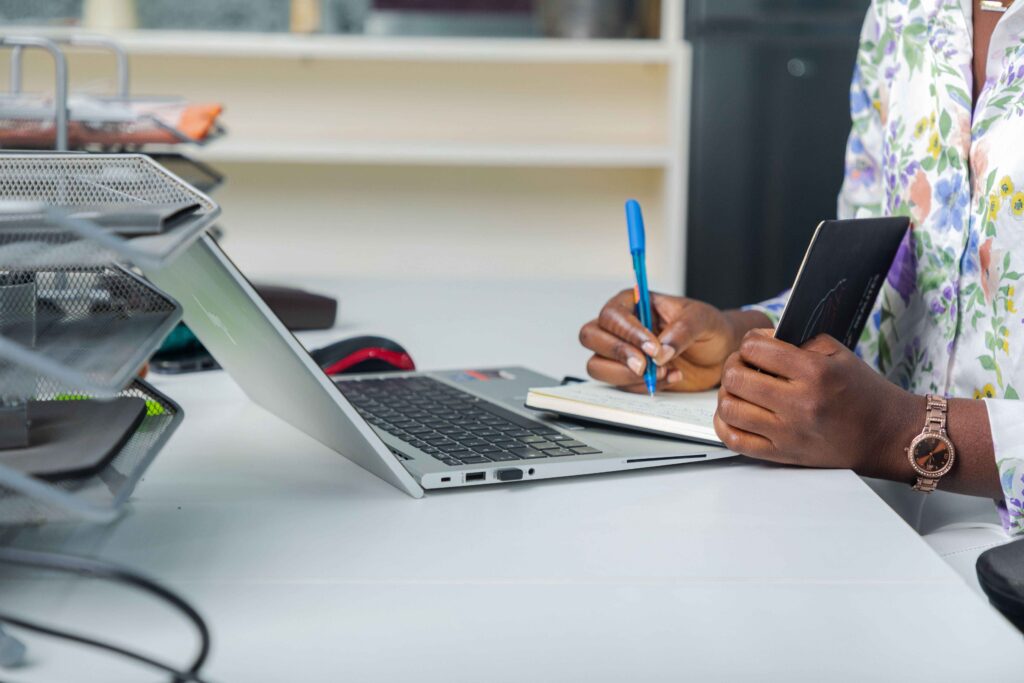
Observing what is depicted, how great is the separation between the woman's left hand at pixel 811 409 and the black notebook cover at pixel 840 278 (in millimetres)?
24

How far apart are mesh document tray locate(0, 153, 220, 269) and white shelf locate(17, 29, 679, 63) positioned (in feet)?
7.35

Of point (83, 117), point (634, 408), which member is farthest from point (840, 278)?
point (83, 117)

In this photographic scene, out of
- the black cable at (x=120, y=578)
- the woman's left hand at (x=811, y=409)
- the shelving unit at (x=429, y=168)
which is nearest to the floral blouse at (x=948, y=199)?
the woman's left hand at (x=811, y=409)

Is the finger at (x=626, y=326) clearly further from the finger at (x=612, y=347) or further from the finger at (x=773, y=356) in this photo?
the finger at (x=773, y=356)

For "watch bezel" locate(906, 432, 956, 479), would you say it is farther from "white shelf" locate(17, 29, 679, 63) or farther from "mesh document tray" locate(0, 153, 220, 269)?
"white shelf" locate(17, 29, 679, 63)

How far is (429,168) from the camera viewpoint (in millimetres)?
3131

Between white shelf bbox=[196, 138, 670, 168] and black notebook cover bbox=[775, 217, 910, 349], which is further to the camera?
white shelf bbox=[196, 138, 670, 168]

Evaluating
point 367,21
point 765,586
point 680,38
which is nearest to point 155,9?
point 367,21

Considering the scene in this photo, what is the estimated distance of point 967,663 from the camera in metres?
0.45

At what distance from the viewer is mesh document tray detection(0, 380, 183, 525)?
1.35 ft

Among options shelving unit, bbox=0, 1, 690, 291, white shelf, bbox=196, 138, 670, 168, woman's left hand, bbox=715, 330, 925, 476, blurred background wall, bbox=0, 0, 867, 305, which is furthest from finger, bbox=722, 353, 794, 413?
shelving unit, bbox=0, 1, 690, 291

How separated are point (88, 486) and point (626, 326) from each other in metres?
0.49

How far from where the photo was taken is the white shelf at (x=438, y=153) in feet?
8.93

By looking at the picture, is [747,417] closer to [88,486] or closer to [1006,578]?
[1006,578]
